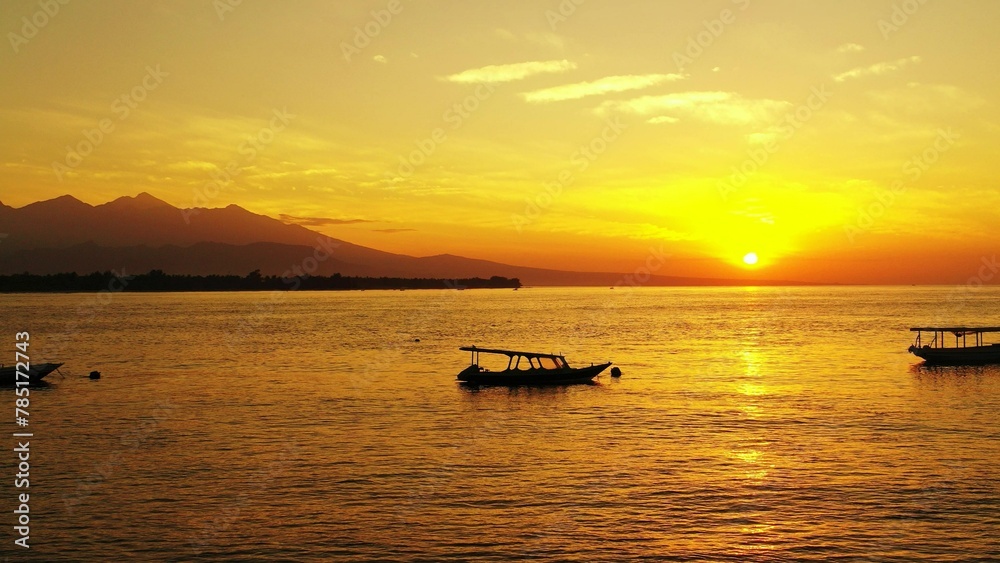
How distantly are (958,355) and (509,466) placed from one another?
61.5 metres

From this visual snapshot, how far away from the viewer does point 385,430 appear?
137 feet

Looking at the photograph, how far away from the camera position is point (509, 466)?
33.8m

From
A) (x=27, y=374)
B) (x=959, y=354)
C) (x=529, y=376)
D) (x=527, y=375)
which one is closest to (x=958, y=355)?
(x=959, y=354)

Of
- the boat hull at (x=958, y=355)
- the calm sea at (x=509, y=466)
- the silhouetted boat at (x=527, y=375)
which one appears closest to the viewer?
the calm sea at (x=509, y=466)

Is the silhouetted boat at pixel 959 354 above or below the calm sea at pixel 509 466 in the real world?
above

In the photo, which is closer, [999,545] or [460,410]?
[999,545]

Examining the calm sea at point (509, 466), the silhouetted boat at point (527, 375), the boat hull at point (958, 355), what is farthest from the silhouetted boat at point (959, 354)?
the silhouetted boat at point (527, 375)

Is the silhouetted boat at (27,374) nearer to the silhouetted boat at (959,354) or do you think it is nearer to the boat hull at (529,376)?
the boat hull at (529,376)

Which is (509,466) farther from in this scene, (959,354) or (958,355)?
(959,354)

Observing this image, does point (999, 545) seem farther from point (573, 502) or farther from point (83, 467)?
point (83, 467)

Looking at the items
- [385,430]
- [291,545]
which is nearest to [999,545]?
[291,545]

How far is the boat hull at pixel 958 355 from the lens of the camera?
74.9 meters

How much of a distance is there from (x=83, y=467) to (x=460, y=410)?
22265 mm

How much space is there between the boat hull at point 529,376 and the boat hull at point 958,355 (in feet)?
114
